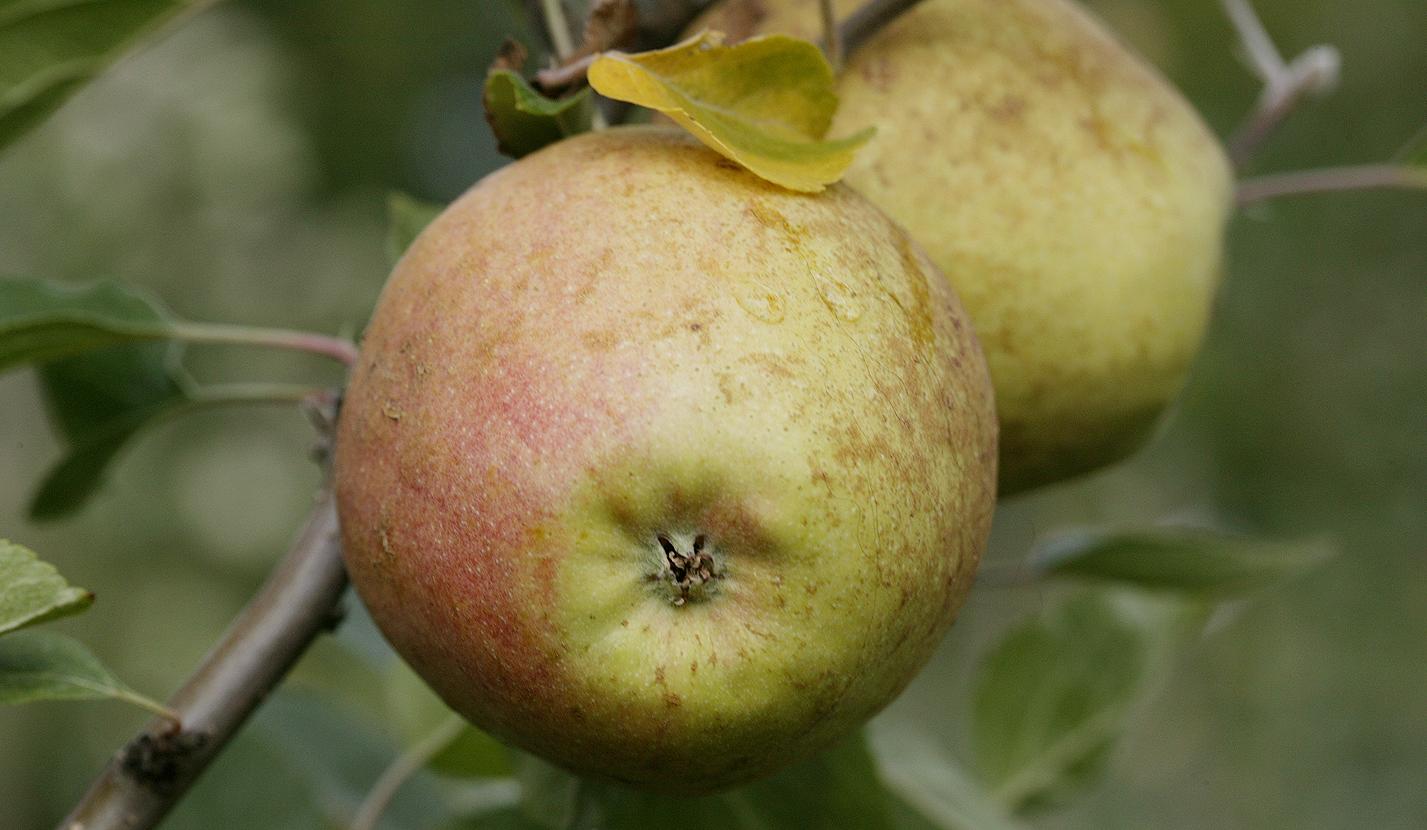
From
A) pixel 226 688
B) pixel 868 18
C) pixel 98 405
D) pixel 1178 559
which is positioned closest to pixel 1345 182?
pixel 1178 559

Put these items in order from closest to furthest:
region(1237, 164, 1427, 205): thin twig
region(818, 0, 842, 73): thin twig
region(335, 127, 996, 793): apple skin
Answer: region(335, 127, 996, 793): apple skin
region(818, 0, 842, 73): thin twig
region(1237, 164, 1427, 205): thin twig

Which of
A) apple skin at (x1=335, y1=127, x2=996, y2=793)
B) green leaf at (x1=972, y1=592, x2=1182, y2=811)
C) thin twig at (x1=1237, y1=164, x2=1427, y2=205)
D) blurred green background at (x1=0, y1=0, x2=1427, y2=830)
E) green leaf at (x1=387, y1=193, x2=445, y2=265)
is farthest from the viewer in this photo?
blurred green background at (x1=0, y1=0, x2=1427, y2=830)

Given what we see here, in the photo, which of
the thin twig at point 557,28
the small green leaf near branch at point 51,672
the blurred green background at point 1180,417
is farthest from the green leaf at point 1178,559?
the blurred green background at point 1180,417

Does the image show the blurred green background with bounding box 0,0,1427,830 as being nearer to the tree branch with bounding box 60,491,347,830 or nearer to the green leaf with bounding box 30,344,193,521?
the green leaf with bounding box 30,344,193,521

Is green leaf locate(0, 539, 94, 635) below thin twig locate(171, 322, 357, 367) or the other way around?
the other way around


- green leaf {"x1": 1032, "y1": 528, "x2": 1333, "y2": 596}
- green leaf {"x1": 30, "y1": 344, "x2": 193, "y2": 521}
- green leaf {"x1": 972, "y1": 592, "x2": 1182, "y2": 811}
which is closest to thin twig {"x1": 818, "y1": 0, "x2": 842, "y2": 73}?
green leaf {"x1": 1032, "y1": 528, "x2": 1333, "y2": 596}

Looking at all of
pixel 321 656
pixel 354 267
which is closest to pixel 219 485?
pixel 354 267

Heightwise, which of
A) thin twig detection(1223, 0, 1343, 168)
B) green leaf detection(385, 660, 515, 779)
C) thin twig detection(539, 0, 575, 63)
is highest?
thin twig detection(539, 0, 575, 63)
